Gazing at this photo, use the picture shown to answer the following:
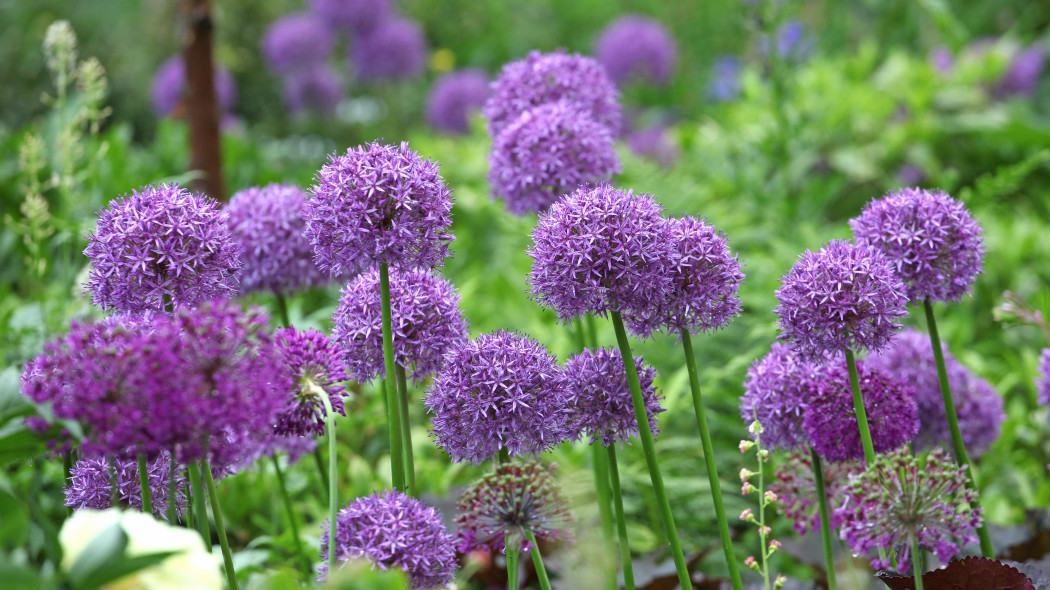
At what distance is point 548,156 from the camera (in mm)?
2205

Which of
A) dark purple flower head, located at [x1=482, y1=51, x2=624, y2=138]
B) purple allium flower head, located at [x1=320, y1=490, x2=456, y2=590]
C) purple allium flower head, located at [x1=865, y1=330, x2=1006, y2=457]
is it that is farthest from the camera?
dark purple flower head, located at [x1=482, y1=51, x2=624, y2=138]

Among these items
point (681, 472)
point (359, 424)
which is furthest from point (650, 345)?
point (359, 424)

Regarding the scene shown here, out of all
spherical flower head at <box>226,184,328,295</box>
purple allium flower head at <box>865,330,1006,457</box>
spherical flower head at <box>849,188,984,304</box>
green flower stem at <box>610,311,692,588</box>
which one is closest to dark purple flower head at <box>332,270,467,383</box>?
green flower stem at <box>610,311,692,588</box>

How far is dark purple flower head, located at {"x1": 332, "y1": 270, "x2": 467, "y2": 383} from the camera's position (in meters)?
1.68

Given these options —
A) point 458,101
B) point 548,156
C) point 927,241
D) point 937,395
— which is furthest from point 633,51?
point 927,241

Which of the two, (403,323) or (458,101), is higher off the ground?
(458,101)

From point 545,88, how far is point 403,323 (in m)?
1.10

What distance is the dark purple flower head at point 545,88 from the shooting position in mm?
2506

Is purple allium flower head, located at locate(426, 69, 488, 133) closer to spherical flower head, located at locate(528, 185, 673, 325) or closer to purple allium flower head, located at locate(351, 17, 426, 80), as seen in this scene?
purple allium flower head, located at locate(351, 17, 426, 80)

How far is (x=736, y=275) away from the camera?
158 centimetres

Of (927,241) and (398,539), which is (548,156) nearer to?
(927,241)

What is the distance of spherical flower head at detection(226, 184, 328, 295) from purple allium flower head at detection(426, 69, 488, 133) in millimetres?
4987

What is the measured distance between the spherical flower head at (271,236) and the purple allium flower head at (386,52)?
5409 millimetres

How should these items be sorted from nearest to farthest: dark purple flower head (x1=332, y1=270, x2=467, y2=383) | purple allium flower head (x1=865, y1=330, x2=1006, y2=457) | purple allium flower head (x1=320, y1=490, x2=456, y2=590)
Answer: purple allium flower head (x1=320, y1=490, x2=456, y2=590)
dark purple flower head (x1=332, y1=270, x2=467, y2=383)
purple allium flower head (x1=865, y1=330, x2=1006, y2=457)
